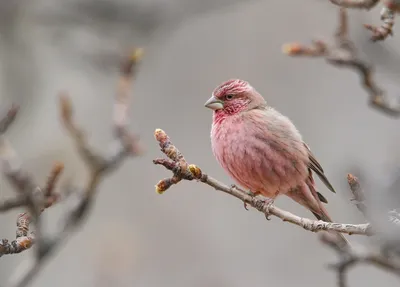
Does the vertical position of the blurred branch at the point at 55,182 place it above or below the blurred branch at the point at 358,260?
above

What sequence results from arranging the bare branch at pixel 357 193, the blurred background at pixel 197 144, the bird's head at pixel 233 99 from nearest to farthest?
the bare branch at pixel 357 193 < the bird's head at pixel 233 99 < the blurred background at pixel 197 144

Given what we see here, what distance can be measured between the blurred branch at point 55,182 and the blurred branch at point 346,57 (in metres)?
1.31

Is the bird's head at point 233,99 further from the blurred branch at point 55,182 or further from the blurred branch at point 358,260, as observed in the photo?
the blurred branch at point 358,260

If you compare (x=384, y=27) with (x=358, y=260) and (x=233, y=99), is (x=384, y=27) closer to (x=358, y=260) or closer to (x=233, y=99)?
(x=358, y=260)

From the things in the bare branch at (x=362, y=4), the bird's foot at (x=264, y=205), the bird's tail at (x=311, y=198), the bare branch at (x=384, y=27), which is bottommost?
the bird's tail at (x=311, y=198)

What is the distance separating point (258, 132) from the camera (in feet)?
24.1

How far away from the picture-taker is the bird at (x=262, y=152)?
713cm

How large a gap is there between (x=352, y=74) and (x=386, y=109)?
9147 mm

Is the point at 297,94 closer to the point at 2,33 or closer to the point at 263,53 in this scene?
the point at 263,53

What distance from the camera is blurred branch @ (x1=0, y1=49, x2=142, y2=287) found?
10.3ft

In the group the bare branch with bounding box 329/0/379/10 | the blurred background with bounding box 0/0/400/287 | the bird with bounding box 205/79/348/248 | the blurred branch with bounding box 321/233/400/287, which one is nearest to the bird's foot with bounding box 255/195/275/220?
the bird with bounding box 205/79/348/248

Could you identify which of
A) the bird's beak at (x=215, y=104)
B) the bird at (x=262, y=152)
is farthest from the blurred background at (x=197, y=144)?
the bird at (x=262, y=152)

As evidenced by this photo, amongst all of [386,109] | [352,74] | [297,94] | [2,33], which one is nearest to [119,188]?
[297,94]

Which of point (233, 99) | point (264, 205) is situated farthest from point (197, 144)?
point (264, 205)
